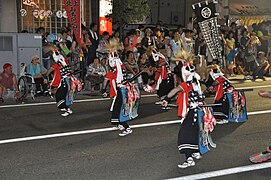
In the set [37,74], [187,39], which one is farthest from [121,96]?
[187,39]

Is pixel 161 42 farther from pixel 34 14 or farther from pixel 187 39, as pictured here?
pixel 34 14

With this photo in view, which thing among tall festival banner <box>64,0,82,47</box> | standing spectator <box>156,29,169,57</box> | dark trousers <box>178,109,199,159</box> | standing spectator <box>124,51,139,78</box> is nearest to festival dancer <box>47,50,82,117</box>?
standing spectator <box>124,51,139,78</box>

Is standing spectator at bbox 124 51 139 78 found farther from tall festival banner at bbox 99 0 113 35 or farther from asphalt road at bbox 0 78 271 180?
tall festival banner at bbox 99 0 113 35

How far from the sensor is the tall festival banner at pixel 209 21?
10641mm

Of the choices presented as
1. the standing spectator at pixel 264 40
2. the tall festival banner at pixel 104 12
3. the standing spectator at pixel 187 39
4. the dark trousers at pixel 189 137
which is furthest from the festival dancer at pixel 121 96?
the standing spectator at pixel 264 40

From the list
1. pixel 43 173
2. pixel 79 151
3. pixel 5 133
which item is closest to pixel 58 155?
pixel 79 151

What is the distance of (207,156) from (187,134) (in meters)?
0.79

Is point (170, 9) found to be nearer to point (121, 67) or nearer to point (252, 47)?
point (252, 47)

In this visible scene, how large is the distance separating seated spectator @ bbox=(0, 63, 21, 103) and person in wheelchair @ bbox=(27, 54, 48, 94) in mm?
608

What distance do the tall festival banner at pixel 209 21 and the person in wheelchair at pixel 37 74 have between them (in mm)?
4711

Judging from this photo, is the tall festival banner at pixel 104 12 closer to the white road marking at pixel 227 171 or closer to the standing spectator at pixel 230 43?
the standing spectator at pixel 230 43

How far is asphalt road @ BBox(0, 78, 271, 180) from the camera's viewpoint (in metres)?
5.85

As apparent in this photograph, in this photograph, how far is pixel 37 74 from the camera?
11625 millimetres

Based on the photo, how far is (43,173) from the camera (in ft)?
18.9
